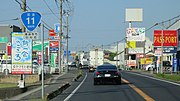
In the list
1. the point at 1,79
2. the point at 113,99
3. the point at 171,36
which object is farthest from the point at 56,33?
the point at 113,99

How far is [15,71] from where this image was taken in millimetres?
22500

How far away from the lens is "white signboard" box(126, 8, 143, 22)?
10631 cm

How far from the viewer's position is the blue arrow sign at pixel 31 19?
16.6 meters

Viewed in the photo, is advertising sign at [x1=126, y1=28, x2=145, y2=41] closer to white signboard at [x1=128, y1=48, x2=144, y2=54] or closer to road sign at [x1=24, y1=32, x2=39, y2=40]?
white signboard at [x1=128, y1=48, x2=144, y2=54]

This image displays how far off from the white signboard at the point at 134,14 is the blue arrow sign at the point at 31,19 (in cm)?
9089

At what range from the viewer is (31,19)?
1670 centimetres

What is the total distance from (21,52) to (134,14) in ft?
285

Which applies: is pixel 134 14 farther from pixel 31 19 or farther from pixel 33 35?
pixel 31 19

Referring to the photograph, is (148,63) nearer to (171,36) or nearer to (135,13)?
(171,36)

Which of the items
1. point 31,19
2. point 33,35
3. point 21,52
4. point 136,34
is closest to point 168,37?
point 136,34

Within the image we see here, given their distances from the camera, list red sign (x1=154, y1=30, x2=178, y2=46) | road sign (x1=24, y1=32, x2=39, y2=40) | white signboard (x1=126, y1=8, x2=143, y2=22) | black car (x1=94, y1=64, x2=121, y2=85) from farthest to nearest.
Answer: white signboard (x1=126, y1=8, x2=143, y2=22), red sign (x1=154, y1=30, x2=178, y2=46), black car (x1=94, y1=64, x2=121, y2=85), road sign (x1=24, y1=32, x2=39, y2=40)

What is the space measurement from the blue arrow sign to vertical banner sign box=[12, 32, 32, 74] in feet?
14.1

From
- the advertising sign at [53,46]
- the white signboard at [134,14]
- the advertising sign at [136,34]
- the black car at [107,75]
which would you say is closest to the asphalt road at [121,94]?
the black car at [107,75]

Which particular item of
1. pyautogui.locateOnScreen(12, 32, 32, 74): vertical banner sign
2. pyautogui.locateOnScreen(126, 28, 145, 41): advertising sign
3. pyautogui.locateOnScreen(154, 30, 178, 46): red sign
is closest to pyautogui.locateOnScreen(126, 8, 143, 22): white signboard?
pyautogui.locateOnScreen(126, 28, 145, 41): advertising sign
